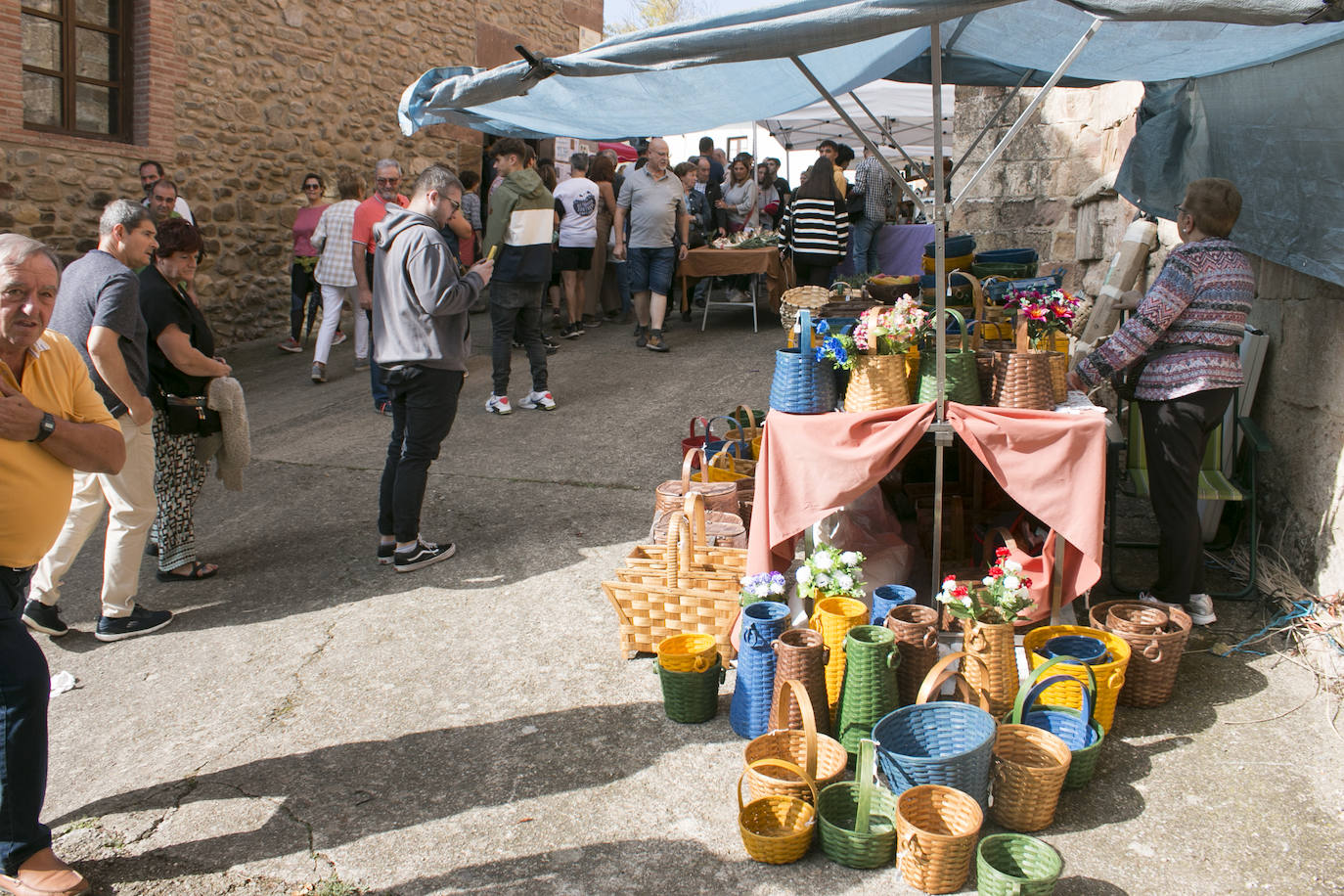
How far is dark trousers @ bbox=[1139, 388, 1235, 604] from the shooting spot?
3.93 m

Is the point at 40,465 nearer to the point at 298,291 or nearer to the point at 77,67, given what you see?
the point at 298,291

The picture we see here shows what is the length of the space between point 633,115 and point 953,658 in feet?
11.0

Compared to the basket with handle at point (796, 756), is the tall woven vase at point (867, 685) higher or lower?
higher

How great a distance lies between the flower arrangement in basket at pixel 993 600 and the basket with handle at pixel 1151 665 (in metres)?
0.41

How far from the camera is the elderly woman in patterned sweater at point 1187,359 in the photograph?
3.84 metres

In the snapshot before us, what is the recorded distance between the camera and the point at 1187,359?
3.89 meters

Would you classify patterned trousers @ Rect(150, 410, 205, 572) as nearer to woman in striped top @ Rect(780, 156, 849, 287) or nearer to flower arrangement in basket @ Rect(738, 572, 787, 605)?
flower arrangement in basket @ Rect(738, 572, 787, 605)

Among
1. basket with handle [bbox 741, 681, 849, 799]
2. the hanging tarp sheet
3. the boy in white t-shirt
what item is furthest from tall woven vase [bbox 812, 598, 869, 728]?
the boy in white t-shirt

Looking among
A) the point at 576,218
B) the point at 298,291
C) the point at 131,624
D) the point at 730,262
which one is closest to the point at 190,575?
the point at 131,624

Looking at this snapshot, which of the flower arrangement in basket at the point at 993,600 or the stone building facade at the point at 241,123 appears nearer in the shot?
the flower arrangement in basket at the point at 993,600

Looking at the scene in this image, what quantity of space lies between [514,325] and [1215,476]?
4.77m

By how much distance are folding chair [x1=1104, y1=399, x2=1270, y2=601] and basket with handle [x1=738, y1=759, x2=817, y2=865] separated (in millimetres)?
2150

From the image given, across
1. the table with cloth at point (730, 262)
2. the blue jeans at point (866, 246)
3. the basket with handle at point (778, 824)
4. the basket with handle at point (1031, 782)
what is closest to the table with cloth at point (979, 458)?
the basket with handle at point (1031, 782)

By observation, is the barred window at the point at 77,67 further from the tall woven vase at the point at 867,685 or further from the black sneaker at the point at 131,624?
the tall woven vase at the point at 867,685
